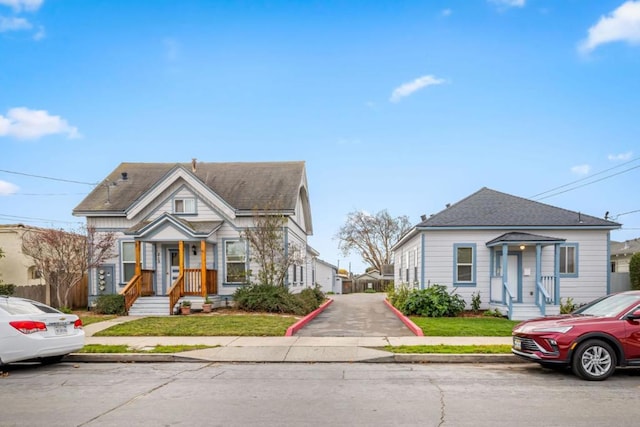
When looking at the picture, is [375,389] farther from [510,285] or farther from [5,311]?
[510,285]

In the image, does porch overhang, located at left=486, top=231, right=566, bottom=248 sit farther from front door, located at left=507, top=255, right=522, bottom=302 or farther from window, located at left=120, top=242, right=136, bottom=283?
Result: window, located at left=120, top=242, right=136, bottom=283

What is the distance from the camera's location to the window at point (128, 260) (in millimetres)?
22469

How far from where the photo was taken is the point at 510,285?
19.9 m

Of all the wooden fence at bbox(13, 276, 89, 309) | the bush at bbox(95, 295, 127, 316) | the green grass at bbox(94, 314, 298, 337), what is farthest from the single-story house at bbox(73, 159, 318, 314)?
the green grass at bbox(94, 314, 298, 337)

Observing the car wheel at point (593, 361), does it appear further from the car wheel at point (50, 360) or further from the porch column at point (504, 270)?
the porch column at point (504, 270)

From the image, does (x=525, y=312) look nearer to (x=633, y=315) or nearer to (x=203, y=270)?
(x=633, y=315)

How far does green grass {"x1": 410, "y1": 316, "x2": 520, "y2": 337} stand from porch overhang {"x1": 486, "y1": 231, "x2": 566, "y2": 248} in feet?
9.47

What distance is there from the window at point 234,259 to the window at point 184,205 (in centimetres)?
229

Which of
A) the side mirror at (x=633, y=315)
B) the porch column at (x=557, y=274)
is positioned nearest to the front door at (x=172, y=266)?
the porch column at (x=557, y=274)

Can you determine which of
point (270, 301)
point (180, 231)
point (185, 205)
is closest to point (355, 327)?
point (270, 301)

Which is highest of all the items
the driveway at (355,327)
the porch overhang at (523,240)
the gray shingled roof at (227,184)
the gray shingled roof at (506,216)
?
the gray shingled roof at (227,184)

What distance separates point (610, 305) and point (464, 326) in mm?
6130

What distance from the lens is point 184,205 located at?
22594mm

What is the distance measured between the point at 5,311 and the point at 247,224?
43.4 feet
